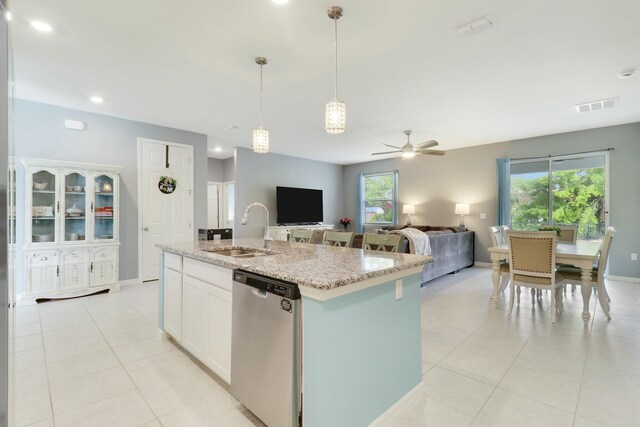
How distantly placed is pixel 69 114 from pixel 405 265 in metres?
5.23

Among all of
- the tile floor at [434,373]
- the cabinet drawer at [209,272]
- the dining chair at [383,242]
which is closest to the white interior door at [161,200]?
the tile floor at [434,373]

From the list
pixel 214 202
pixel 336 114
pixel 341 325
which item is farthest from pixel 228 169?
pixel 341 325

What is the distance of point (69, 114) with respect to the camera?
4395mm

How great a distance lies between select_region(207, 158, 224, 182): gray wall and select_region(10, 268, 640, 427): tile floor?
5661 mm

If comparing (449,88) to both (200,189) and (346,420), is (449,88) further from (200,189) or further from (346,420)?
(200,189)

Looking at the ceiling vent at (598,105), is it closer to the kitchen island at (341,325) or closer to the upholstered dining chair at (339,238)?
the upholstered dining chair at (339,238)

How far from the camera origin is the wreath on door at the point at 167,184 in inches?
203

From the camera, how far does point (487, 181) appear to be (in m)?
6.57

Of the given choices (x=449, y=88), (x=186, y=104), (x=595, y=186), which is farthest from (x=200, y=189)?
(x=595, y=186)

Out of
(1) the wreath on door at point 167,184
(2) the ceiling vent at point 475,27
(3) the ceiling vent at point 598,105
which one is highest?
(2) the ceiling vent at point 475,27

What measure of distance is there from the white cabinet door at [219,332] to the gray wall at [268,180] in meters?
4.97

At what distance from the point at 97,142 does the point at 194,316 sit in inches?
152

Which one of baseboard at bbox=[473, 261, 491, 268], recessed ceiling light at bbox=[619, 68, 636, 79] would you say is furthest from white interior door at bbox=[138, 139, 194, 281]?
recessed ceiling light at bbox=[619, 68, 636, 79]

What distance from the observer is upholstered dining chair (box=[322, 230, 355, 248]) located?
309 cm
